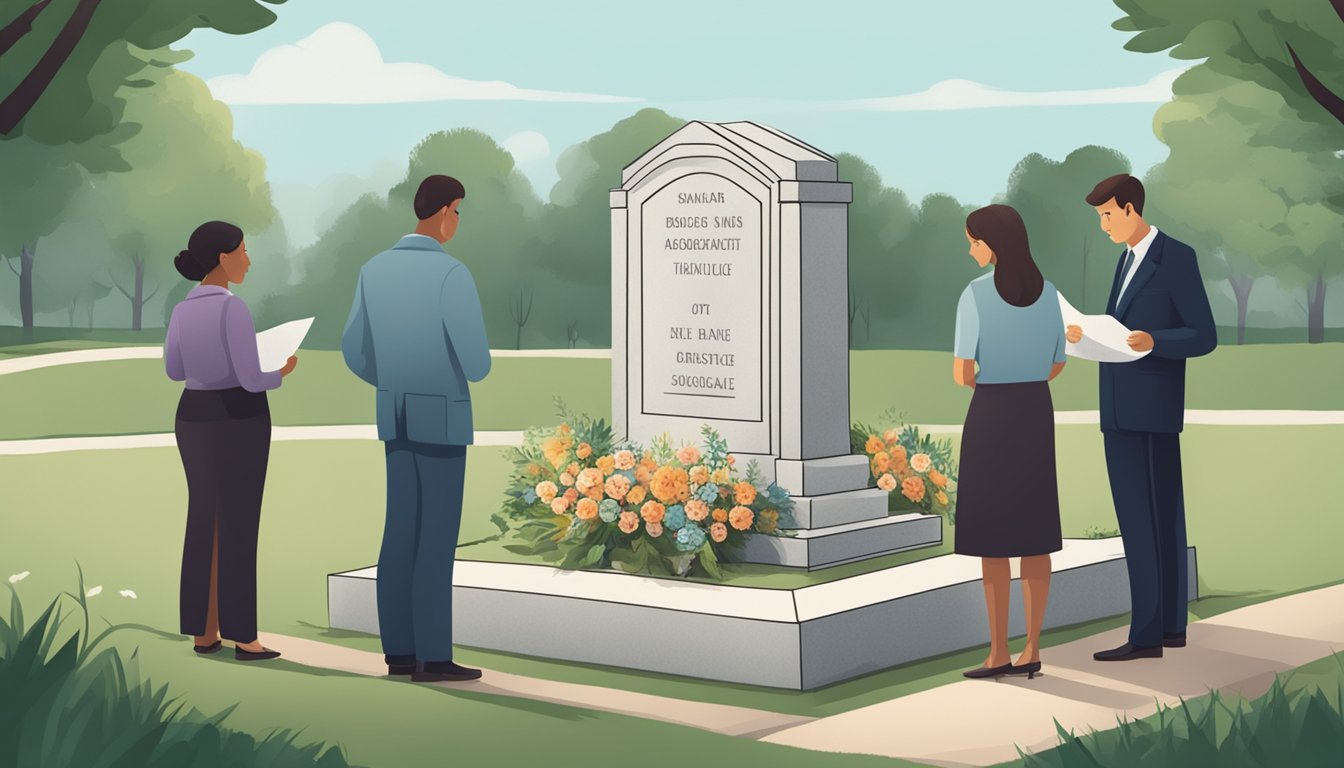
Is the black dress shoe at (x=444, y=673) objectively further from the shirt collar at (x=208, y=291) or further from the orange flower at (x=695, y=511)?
the shirt collar at (x=208, y=291)

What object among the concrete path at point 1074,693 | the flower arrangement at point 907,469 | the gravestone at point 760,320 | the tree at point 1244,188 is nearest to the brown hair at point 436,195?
the gravestone at point 760,320

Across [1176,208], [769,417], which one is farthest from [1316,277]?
[769,417]

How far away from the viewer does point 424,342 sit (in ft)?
26.3

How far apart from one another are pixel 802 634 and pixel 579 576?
1.66 m

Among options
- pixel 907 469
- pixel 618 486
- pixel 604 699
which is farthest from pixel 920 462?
pixel 604 699

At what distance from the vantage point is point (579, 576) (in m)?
9.39

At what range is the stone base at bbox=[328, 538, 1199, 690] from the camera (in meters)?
8.31

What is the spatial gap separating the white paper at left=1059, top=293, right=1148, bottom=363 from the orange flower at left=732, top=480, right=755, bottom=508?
198 centimetres

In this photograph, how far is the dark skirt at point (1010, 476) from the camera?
816 cm

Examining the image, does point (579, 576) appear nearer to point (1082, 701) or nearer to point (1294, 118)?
point (1082, 701)

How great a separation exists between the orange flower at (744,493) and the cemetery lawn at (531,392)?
14.6 meters

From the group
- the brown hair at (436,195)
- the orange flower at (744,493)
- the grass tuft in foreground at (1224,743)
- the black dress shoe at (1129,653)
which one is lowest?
the black dress shoe at (1129,653)

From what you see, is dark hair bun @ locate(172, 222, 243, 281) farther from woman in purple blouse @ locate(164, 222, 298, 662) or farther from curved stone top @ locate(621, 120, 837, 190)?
curved stone top @ locate(621, 120, 837, 190)

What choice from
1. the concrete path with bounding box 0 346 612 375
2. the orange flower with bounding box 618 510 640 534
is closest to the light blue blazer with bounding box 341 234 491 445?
the orange flower with bounding box 618 510 640 534
